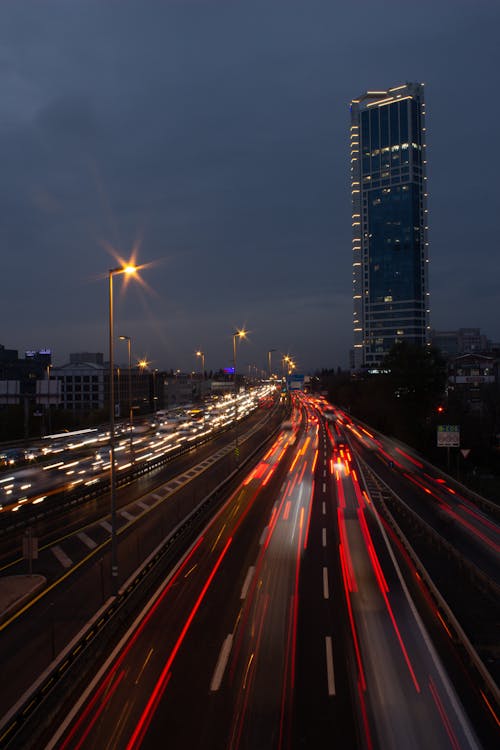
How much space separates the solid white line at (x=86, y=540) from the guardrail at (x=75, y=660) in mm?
4093

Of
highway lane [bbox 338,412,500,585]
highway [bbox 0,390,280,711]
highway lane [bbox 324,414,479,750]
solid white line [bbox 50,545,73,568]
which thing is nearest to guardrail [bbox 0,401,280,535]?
highway [bbox 0,390,280,711]

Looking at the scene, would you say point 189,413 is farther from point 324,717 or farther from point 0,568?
point 324,717

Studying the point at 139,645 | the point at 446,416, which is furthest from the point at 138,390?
the point at 139,645

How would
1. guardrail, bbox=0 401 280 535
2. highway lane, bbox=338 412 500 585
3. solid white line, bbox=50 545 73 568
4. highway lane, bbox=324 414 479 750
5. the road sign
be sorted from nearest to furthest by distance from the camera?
highway lane, bbox=324 414 479 750 < solid white line, bbox=50 545 73 568 < highway lane, bbox=338 412 500 585 < guardrail, bbox=0 401 280 535 < the road sign

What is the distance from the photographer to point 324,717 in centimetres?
1109

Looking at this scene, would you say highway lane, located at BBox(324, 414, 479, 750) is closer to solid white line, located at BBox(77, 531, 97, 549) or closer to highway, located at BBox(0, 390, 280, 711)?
highway, located at BBox(0, 390, 280, 711)

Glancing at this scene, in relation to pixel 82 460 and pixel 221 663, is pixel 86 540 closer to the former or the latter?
pixel 221 663

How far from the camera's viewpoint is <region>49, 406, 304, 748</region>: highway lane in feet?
35.3

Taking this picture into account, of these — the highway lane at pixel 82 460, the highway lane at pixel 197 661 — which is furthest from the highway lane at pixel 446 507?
the highway lane at pixel 82 460

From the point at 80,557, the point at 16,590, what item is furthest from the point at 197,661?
the point at 80,557

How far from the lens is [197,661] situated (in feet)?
44.1

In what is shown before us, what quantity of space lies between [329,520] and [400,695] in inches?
659

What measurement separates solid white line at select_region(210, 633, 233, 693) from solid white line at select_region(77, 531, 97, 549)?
1129cm

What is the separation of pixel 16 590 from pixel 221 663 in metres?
8.96
